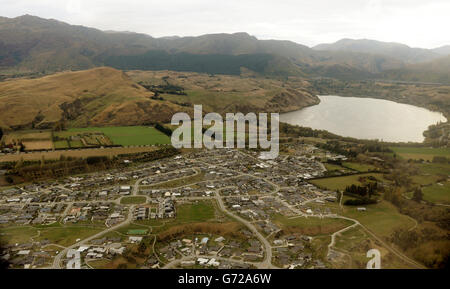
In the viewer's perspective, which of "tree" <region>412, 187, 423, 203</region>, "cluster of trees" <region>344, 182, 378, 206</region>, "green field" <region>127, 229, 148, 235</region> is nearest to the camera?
"green field" <region>127, 229, 148, 235</region>

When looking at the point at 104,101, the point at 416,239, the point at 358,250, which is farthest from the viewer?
the point at 104,101

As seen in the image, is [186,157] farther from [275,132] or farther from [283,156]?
[275,132]

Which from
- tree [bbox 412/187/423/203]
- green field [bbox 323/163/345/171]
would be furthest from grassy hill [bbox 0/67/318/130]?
tree [bbox 412/187/423/203]

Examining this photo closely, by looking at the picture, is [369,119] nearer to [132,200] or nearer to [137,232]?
[132,200]

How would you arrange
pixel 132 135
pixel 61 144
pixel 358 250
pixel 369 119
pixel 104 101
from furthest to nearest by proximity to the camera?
1. pixel 369 119
2. pixel 104 101
3. pixel 132 135
4. pixel 61 144
5. pixel 358 250

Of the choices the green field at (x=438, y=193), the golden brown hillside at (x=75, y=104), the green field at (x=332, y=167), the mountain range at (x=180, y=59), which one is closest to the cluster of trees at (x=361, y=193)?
the green field at (x=438, y=193)

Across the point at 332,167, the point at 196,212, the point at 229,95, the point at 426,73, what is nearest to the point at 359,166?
the point at 332,167

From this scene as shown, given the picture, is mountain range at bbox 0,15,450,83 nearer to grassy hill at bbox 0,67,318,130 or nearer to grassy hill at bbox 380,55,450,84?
grassy hill at bbox 380,55,450,84
